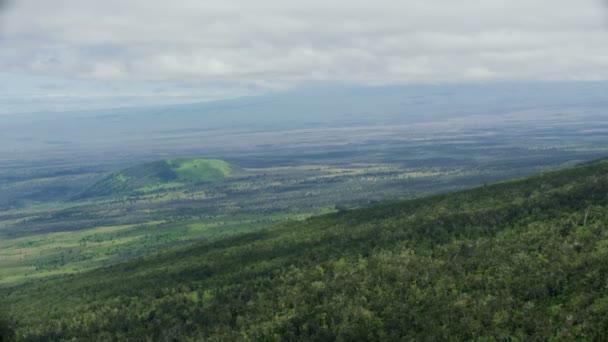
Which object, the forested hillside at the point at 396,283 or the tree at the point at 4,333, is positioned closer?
the forested hillside at the point at 396,283

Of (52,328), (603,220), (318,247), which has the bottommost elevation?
(52,328)

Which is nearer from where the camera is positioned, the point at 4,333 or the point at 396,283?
the point at 4,333

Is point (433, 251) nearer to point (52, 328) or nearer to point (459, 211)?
point (459, 211)

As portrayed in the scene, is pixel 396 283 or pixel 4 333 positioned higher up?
pixel 396 283

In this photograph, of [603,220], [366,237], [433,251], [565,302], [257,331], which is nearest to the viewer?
[565,302]

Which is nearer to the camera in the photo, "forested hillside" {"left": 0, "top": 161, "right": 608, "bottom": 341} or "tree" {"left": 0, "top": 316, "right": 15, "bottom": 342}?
"forested hillside" {"left": 0, "top": 161, "right": 608, "bottom": 341}

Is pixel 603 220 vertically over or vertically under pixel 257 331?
over

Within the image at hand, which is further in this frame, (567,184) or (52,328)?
(567,184)

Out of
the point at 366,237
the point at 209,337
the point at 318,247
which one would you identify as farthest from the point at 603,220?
the point at 209,337
